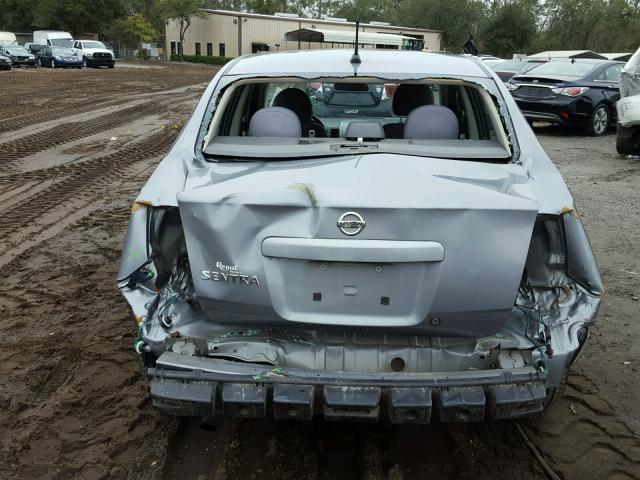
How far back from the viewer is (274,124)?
3.75 m

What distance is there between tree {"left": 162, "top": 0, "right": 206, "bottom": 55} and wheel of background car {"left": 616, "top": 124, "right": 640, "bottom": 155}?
59.6 metres

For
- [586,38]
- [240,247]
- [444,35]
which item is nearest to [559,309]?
[240,247]

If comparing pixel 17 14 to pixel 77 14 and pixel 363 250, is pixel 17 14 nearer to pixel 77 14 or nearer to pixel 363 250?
pixel 77 14

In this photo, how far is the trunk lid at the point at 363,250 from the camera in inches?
92.5

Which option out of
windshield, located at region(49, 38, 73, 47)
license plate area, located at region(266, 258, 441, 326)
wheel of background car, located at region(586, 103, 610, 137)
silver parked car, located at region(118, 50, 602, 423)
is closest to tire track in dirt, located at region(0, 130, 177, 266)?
silver parked car, located at region(118, 50, 602, 423)

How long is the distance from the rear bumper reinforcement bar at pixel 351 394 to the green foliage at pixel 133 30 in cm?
6872

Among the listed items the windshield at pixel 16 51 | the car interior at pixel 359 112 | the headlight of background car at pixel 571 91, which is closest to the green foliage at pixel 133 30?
the windshield at pixel 16 51

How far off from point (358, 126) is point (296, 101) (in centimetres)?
130

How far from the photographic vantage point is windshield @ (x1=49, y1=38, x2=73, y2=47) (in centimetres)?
3764

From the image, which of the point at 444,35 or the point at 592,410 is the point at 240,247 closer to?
the point at 592,410

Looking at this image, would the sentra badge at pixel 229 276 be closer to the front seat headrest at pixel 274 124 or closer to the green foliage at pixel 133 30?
the front seat headrest at pixel 274 124

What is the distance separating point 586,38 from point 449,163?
50938 millimetres

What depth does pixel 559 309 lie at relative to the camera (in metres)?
2.68

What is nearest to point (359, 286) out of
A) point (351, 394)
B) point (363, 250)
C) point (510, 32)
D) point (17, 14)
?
point (363, 250)
